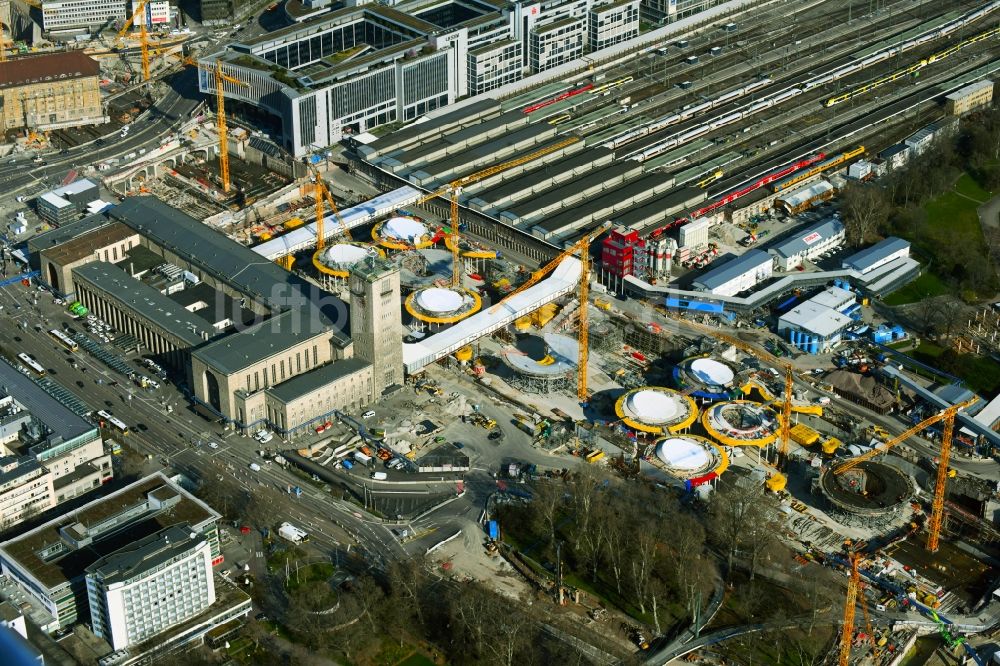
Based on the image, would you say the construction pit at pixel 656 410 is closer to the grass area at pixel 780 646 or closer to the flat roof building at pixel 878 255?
the grass area at pixel 780 646

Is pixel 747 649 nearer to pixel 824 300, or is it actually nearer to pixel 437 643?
pixel 437 643

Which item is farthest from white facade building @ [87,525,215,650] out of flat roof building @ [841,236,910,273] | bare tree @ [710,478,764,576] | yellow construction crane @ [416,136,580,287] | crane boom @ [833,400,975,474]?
flat roof building @ [841,236,910,273]

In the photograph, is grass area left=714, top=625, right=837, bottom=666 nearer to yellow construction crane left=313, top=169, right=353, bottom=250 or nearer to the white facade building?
the white facade building

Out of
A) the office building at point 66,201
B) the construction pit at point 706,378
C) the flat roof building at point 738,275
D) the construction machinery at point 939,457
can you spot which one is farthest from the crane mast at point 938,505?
the office building at point 66,201

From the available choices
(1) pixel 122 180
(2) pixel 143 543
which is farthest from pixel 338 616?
(1) pixel 122 180

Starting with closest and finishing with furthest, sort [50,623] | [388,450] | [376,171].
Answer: [50,623] < [388,450] < [376,171]

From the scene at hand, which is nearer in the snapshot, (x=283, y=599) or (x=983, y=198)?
(x=283, y=599)
